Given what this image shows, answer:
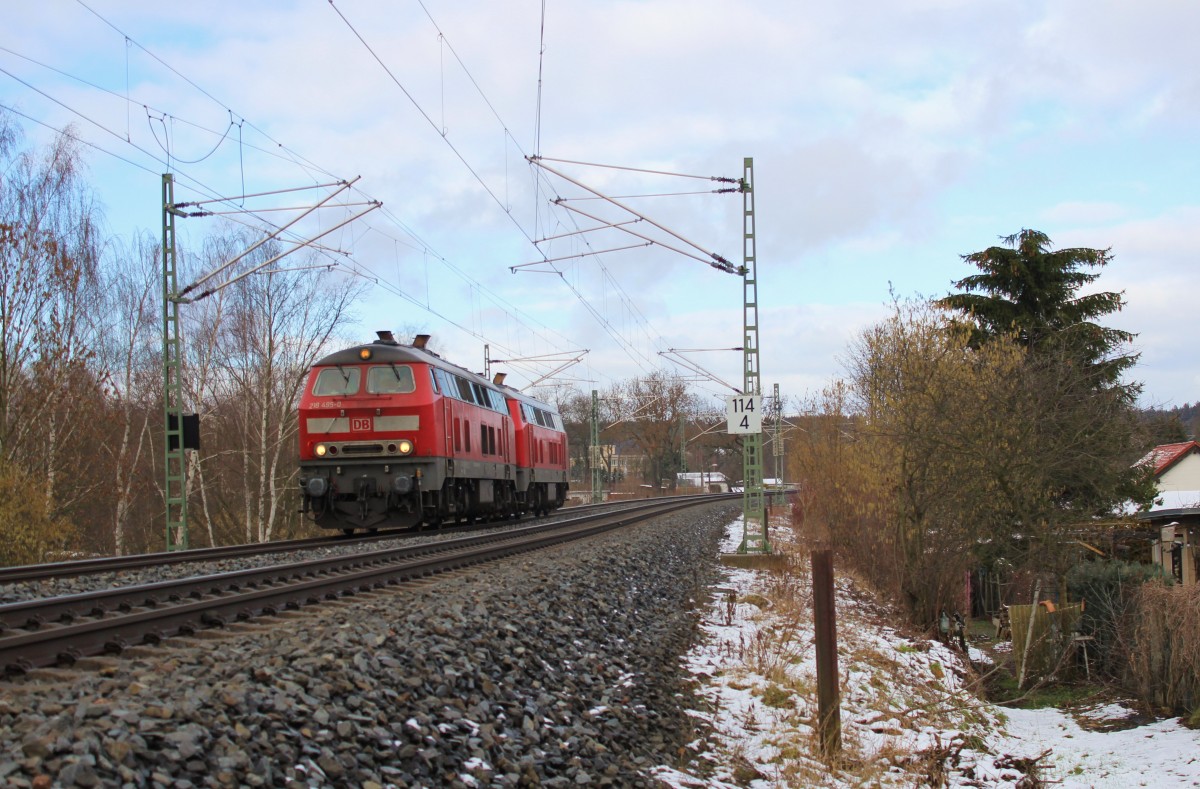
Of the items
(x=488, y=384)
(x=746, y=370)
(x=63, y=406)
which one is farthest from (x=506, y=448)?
(x=63, y=406)

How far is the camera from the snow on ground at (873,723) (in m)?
8.41

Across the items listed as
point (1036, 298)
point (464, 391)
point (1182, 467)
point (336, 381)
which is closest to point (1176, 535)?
point (1036, 298)

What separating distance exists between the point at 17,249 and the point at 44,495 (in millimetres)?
7096

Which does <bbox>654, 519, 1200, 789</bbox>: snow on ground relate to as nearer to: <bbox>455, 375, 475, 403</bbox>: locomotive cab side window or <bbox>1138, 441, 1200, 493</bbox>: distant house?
<bbox>455, 375, 475, 403</bbox>: locomotive cab side window

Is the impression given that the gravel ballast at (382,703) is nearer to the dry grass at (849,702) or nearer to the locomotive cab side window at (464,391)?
the dry grass at (849,702)

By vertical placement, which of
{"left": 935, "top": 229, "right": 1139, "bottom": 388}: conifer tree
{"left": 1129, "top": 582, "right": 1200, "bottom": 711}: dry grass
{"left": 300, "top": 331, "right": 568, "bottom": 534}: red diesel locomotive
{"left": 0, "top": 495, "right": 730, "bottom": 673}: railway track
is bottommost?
{"left": 1129, "top": 582, "right": 1200, "bottom": 711}: dry grass

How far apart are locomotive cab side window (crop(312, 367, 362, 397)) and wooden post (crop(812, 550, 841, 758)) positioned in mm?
11833

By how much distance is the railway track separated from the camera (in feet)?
20.7

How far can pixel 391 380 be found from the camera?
734 inches

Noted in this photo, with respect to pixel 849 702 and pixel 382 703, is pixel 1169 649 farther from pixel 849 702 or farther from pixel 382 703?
pixel 382 703

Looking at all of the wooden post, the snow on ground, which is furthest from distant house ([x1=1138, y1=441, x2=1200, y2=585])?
the wooden post

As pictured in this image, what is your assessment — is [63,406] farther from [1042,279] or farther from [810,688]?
[1042,279]

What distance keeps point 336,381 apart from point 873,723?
12.1 meters

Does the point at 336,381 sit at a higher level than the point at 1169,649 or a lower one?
higher
